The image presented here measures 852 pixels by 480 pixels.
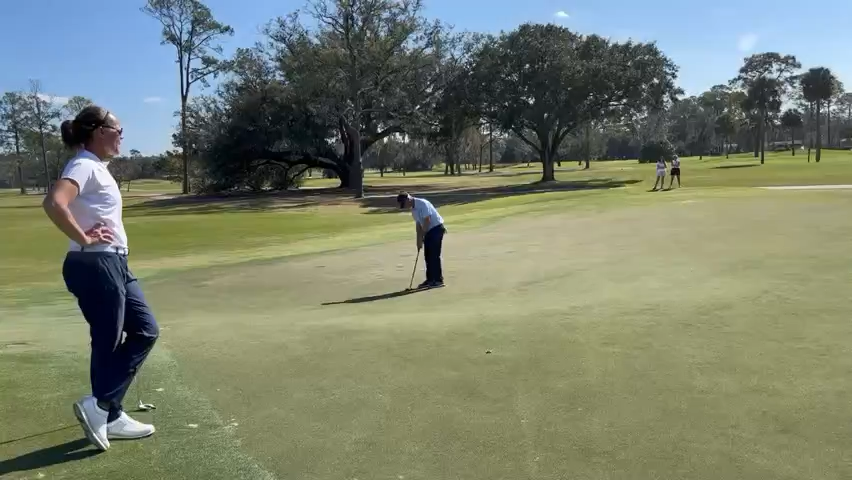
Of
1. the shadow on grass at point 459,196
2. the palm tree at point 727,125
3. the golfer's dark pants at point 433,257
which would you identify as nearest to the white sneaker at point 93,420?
the golfer's dark pants at point 433,257

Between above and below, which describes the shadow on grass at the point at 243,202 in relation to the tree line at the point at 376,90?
below

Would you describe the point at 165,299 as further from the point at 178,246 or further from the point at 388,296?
the point at 178,246

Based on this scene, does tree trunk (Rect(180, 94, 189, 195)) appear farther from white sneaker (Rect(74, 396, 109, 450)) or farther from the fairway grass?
white sneaker (Rect(74, 396, 109, 450))

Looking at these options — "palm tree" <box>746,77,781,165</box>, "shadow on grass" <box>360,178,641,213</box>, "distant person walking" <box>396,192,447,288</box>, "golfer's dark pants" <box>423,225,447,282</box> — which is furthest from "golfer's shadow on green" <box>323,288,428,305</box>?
"palm tree" <box>746,77,781,165</box>

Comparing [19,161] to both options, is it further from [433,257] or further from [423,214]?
[433,257]

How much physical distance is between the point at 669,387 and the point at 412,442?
2.32m

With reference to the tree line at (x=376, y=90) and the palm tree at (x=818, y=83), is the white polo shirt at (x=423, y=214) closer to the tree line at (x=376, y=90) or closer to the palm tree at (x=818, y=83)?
the tree line at (x=376, y=90)

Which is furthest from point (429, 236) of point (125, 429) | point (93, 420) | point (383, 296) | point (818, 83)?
point (818, 83)

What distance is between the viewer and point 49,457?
4660mm

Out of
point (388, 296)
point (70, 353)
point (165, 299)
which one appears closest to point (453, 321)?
point (388, 296)

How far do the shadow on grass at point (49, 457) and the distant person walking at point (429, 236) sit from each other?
27.6 ft

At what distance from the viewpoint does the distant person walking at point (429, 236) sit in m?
13.1

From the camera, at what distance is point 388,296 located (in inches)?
483

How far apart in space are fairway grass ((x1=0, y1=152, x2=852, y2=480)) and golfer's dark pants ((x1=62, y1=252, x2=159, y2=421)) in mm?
469
